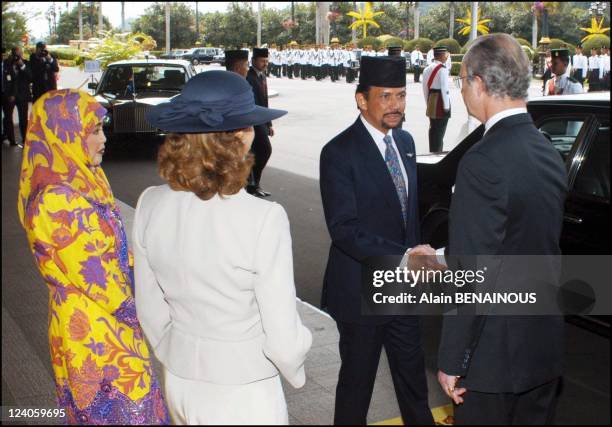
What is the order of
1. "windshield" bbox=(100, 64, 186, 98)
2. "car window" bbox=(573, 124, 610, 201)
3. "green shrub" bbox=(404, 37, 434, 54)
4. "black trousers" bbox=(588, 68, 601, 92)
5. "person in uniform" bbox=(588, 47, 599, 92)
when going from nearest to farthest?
"car window" bbox=(573, 124, 610, 201) < "black trousers" bbox=(588, 68, 601, 92) < "person in uniform" bbox=(588, 47, 599, 92) < "green shrub" bbox=(404, 37, 434, 54) < "windshield" bbox=(100, 64, 186, 98)

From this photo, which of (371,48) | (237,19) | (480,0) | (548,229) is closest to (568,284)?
(548,229)


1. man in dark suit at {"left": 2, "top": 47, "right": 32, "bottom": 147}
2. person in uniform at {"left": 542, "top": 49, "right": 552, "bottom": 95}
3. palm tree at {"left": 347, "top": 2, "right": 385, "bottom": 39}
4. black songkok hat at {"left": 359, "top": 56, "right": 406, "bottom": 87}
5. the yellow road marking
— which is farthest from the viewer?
man in dark suit at {"left": 2, "top": 47, "right": 32, "bottom": 147}

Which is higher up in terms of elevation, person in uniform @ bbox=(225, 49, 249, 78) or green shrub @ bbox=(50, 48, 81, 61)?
green shrub @ bbox=(50, 48, 81, 61)

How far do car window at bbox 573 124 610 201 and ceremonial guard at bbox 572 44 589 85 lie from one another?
562cm

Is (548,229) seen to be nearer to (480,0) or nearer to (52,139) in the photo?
(52,139)

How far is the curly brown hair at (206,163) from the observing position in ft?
7.63

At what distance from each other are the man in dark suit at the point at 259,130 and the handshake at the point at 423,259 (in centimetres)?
733

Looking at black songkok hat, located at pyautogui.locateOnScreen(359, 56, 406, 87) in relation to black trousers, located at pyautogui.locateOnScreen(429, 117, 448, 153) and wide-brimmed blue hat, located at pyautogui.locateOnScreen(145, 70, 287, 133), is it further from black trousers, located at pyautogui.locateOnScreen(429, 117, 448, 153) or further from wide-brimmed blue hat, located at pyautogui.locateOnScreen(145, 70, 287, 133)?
black trousers, located at pyautogui.locateOnScreen(429, 117, 448, 153)

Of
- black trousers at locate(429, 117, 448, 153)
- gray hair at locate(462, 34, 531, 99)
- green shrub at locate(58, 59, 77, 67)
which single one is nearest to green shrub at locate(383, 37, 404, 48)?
black trousers at locate(429, 117, 448, 153)

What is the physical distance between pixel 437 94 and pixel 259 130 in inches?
157

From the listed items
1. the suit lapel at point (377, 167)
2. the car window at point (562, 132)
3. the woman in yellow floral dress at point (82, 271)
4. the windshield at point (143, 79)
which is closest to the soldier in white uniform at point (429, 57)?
the windshield at point (143, 79)

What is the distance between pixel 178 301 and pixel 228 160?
45 cm

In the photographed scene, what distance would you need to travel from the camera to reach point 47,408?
461 centimetres

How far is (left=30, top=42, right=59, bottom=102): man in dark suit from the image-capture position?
19078 mm
